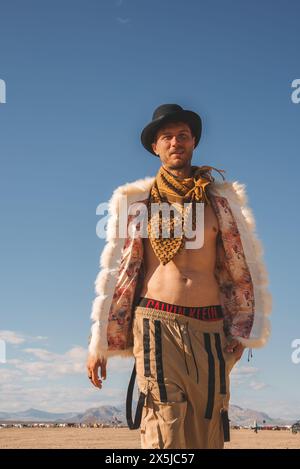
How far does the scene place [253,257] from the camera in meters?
5.60

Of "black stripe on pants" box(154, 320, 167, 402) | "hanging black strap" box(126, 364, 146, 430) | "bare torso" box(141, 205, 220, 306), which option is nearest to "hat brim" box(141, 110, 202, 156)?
"bare torso" box(141, 205, 220, 306)

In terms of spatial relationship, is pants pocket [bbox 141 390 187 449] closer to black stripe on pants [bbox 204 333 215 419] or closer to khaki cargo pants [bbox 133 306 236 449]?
khaki cargo pants [bbox 133 306 236 449]

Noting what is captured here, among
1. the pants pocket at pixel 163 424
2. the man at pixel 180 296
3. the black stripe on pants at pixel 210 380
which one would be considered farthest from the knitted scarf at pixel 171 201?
the pants pocket at pixel 163 424

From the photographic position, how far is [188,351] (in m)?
5.01

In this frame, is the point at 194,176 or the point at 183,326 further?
the point at 194,176

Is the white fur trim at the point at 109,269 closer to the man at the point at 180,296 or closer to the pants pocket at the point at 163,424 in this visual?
the man at the point at 180,296

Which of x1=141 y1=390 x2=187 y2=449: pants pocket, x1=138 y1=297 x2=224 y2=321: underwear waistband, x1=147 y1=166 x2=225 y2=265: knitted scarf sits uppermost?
x1=147 y1=166 x2=225 y2=265: knitted scarf

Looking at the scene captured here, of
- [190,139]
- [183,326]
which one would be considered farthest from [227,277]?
[190,139]

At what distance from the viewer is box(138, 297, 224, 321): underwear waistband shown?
16.8ft

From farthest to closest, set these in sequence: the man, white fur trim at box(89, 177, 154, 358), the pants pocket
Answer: white fur trim at box(89, 177, 154, 358), the man, the pants pocket

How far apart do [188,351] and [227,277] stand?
33.2 inches

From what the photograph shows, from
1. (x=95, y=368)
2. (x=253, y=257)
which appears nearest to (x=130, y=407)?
(x=95, y=368)

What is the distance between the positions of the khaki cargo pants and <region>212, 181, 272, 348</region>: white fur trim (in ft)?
1.22
